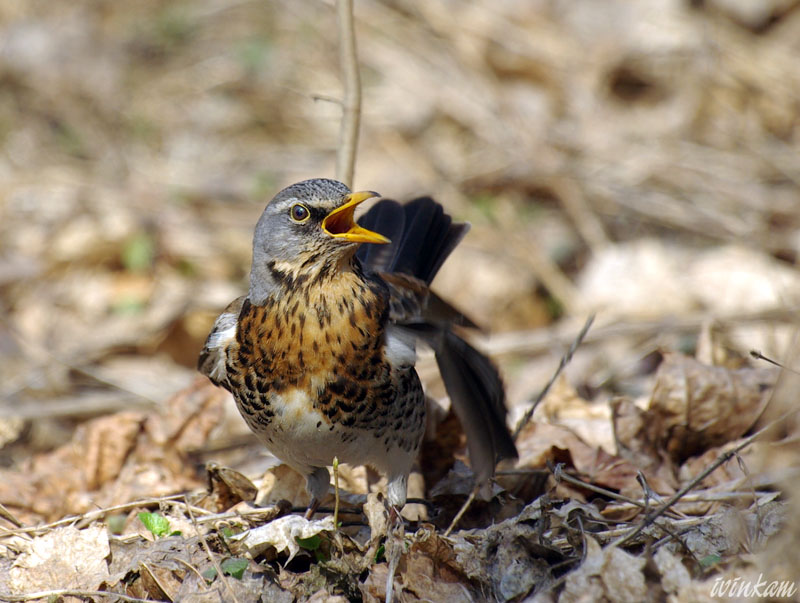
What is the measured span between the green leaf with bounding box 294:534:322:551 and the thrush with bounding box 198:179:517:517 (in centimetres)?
36

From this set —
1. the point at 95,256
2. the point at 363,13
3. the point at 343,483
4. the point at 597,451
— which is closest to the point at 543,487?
the point at 597,451

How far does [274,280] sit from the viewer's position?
3.74 m

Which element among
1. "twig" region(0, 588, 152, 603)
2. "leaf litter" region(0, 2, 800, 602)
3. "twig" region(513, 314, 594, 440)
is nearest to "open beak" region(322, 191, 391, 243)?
"twig" region(513, 314, 594, 440)

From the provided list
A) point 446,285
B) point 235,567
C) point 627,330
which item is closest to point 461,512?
Answer: point 235,567

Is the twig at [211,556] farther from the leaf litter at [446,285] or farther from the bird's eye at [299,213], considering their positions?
the bird's eye at [299,213]

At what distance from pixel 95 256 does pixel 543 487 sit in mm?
5287

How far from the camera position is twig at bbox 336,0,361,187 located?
15.8 feet

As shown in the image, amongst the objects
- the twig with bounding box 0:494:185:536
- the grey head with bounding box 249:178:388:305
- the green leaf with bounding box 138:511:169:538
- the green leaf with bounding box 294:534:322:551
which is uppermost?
the grey head with bounding box 249:178:388:305

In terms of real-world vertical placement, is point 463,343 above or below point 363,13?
below

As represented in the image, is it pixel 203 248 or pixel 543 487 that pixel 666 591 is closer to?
pixel 543 487

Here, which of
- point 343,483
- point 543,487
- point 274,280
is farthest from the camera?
point 343,483

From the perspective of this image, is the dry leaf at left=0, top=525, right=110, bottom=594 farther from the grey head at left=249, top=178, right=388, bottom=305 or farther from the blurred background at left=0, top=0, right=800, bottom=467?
the blurred background at left=0, top=0, right=800, bottom=467

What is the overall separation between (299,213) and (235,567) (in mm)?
1405

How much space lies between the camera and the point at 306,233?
366 cm
